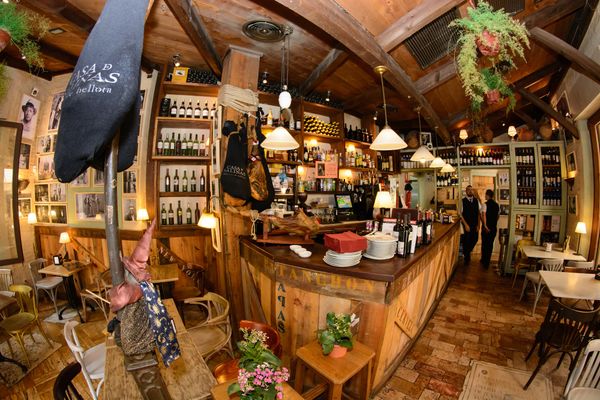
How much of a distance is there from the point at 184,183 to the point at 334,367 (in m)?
3.58

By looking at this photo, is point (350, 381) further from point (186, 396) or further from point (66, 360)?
point (66, 360)

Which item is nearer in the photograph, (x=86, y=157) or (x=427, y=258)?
(x=86, y=157)

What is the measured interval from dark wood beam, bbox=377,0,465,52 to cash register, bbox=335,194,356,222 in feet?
9.40

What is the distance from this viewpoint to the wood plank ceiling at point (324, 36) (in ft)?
8.68

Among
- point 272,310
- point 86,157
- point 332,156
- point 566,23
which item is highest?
point 566,23

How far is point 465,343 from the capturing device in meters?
3.28

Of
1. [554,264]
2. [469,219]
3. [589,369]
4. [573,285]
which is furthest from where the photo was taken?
[469,219]

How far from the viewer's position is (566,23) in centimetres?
419

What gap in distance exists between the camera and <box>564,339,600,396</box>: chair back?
1.81m

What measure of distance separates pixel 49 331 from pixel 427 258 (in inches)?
199

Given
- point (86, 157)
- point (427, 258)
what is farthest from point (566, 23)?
point (86, 157)

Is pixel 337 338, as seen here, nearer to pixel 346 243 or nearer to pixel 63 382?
pixel 346 243

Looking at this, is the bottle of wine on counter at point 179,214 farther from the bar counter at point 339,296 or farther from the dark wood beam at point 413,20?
the dark wood beam at point 413,20

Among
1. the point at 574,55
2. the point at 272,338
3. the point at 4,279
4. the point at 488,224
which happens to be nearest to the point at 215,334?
the point at 272,338
